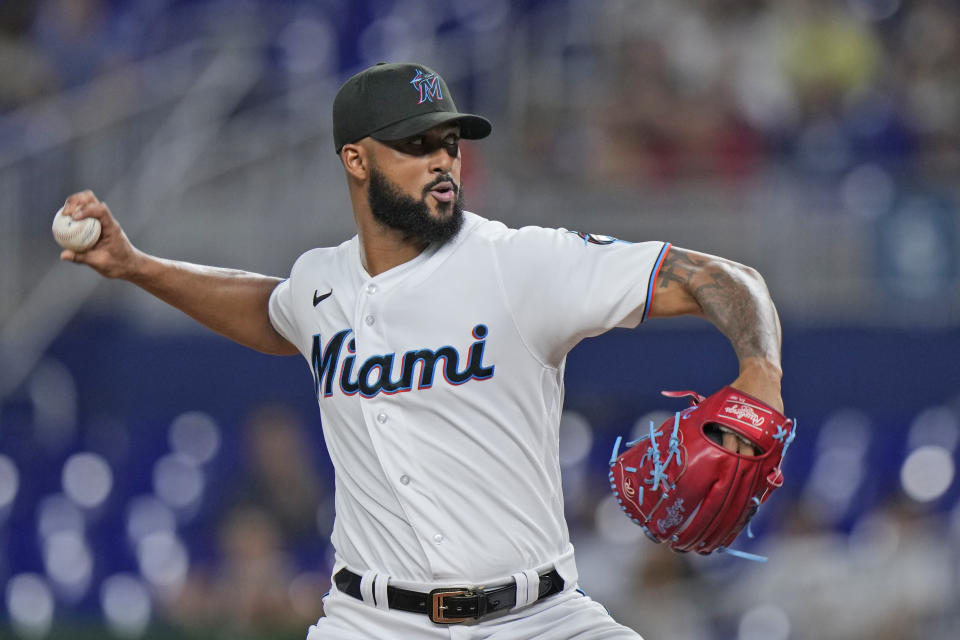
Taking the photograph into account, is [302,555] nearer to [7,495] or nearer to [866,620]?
[7,495]

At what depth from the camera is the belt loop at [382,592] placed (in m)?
3.45

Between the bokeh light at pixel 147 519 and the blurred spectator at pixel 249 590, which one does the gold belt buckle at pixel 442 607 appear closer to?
the blurred spectator at pixel 249 590

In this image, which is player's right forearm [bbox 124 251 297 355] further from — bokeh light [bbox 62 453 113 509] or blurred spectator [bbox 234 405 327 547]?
bokeh light [bbox 62 453 113 509]

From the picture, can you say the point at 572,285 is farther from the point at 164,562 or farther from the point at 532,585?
the point at 164,562

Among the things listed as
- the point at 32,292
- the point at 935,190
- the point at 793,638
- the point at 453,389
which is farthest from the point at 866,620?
the point at 32,292

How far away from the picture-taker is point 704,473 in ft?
9.96

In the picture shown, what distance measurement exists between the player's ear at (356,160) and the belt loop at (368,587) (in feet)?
3.39

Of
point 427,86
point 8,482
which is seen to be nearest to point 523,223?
point 8,482

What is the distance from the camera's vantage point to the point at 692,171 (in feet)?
27.8

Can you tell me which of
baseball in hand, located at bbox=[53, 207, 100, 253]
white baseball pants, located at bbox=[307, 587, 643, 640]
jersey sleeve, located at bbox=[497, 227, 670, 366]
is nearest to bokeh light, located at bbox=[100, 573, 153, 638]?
baseball in hand, located at bbox=[53, 207, 100, 253]

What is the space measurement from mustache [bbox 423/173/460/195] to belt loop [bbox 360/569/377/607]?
968mm

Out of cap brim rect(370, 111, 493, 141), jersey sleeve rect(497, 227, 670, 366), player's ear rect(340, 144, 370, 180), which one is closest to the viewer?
jersey sleeve rect(497, 227, 670, 366)

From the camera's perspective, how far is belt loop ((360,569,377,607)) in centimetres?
347

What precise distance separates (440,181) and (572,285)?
495 millimetres
